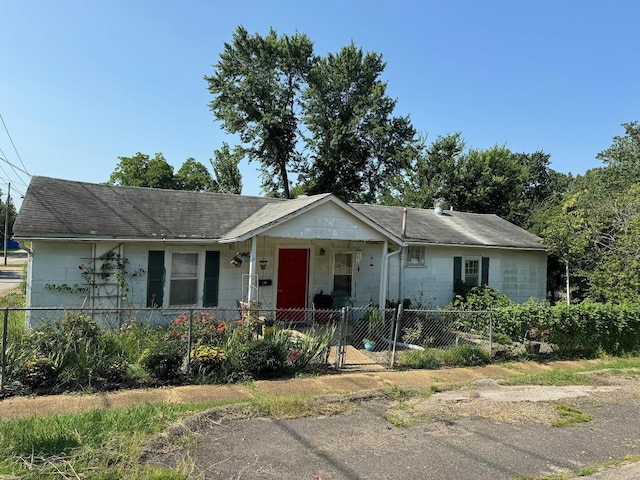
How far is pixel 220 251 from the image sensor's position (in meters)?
11.8

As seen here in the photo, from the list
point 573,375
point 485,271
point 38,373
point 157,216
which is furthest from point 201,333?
point 485,271

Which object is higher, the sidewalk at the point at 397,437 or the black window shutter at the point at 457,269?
the black window shutter at the point at 457,269

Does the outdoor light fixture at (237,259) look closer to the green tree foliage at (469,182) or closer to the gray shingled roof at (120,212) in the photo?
the gray shingled roof at (120,212)

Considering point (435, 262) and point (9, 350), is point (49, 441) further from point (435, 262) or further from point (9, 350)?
point (435, 262)

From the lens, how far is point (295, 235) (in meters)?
10.9

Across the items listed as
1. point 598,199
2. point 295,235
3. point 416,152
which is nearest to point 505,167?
point 416,152


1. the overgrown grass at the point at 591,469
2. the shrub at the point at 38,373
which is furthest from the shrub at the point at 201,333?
the overgrown grass at the point at 591,469

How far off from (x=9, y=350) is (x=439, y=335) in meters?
9.70

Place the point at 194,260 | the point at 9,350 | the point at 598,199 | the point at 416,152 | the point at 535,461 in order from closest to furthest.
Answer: the point at 535,461, the point at 9,350, the point at 194,260, the point at 598,199, the point at 416,152

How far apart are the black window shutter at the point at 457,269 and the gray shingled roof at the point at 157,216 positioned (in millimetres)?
712

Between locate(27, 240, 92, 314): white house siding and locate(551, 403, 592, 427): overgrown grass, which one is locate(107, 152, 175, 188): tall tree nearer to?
locate(27, 240, 92, 314): white house siding

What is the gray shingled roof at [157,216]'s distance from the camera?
1009 centimetres

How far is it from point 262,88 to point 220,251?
25.2 m

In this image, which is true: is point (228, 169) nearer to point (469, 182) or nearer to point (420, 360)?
point (469, 182)
